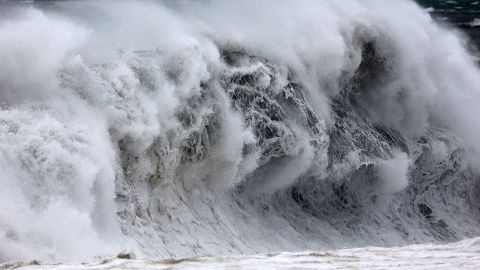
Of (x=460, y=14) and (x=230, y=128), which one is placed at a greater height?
(x=460, y=14)

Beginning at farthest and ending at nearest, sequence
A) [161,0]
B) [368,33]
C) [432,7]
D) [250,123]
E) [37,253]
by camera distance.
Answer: [432,7] → [368,33] → [161,0] → [250,123] → [37,253]

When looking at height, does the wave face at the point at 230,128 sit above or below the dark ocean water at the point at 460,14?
below

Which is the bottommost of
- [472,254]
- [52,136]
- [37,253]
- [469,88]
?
[472,254]

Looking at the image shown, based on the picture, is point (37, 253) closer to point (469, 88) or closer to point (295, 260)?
point (295, 260)

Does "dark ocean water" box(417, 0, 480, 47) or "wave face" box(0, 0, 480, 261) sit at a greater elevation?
"dark ocean water" box(417, 0, 480, 47)

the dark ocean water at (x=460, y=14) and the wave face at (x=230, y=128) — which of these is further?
the dark ocean water at (x=460, y=14)

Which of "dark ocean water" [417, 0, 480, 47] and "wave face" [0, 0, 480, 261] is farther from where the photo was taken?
"dark ocean water" [417, 0, 480, 47]

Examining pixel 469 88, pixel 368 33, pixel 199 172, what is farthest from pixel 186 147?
pixel 469 88

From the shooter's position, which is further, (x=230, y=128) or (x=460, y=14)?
(x=460, y=14)
